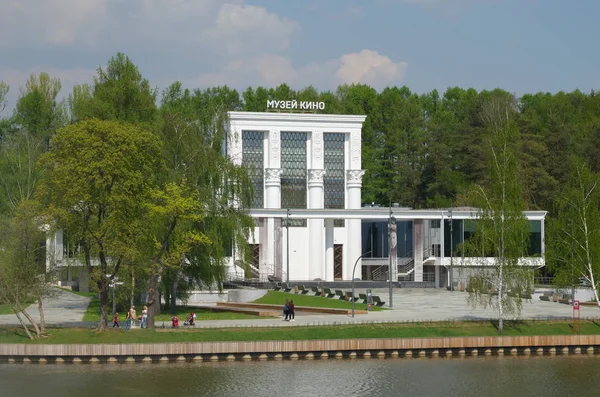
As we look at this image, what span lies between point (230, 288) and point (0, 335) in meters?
30.5

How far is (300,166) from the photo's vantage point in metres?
102

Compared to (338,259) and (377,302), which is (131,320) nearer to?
(377,302)

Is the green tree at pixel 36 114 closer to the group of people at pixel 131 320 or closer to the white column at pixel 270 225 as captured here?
the white column at pixel 270 225

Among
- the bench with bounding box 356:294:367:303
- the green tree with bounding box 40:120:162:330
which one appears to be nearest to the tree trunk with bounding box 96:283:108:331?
the green tree with bounding box 40:120:162:330

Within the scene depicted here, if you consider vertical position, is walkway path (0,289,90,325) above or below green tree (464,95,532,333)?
below

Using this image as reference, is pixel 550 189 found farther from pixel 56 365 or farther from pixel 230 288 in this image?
pixel 56 365

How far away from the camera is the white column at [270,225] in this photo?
Answer: 9850cm

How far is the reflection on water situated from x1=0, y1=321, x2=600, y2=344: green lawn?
2420 mm

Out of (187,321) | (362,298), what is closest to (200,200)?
(187,321)

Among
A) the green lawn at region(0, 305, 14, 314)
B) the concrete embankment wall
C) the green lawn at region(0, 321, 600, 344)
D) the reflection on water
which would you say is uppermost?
the green lawn at region(0, 305, 14, 314)

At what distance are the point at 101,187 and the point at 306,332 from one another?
47.2 feet

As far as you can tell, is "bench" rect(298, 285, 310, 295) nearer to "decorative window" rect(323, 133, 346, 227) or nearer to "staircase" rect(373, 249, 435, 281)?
"staircase" rect(373, 249, 435, 281)

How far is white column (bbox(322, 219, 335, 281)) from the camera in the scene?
100 meters

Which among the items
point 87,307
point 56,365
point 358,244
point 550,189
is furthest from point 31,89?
point 56,365
